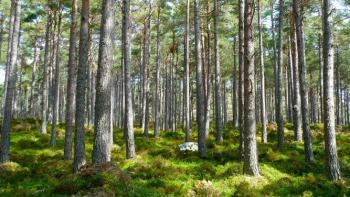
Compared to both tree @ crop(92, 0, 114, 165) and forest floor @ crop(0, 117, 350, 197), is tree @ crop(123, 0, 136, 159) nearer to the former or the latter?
forest floor @ crop(0, 117, 350, 197)

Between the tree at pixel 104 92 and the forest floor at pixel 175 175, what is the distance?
1.85 feet

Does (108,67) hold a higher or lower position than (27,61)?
lower

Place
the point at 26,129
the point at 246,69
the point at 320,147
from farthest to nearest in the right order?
the point at 26,129
the point at 320,147
the point at 246,69

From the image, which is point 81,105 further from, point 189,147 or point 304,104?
point 304,104

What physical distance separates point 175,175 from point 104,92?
369cm

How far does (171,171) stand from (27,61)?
134 ft

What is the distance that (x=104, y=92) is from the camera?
431 inches

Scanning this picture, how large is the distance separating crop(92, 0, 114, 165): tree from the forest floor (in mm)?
564

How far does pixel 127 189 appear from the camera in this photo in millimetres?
9227

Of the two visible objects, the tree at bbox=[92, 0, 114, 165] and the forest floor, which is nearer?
the forest floor

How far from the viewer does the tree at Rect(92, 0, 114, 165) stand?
423 inches

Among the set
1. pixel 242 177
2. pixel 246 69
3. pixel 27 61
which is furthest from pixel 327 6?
pixel 27 61

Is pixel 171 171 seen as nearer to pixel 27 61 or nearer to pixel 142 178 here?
pixel 142 178

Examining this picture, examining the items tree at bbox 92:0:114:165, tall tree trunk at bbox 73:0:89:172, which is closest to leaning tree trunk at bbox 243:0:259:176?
tree at bbox 92:0:114:165
